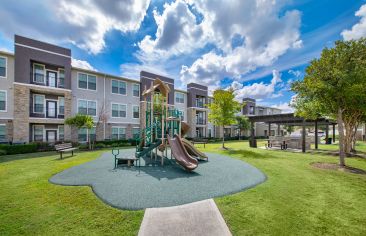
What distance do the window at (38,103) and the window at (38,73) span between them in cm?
167

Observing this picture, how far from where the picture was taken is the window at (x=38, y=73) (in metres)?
18.1

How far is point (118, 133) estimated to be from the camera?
23688 millimetres

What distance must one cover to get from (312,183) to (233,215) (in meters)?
4.43

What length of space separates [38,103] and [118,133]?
9498 mm

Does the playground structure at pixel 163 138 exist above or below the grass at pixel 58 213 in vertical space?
above

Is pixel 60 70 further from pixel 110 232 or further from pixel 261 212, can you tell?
pixel 261 212

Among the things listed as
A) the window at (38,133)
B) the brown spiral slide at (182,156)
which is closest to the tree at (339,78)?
the brown spiral slide at (182,156)

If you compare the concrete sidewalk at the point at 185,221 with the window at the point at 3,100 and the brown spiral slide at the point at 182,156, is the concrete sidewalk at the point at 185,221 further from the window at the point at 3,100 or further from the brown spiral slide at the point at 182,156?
the window at the point at 3,100

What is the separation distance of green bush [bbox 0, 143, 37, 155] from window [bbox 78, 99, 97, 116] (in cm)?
640

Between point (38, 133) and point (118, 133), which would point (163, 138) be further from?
point (38, 133)

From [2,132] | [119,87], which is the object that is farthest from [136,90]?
[2,132]

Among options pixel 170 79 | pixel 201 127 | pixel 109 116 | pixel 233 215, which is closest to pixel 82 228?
pixel 233 215

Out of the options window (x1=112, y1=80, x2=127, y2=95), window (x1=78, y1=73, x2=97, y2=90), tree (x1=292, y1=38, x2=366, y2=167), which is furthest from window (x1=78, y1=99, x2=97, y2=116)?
tree (x1=292, y1=38, x2=366, y2=167)

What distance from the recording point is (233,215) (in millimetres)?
4035
